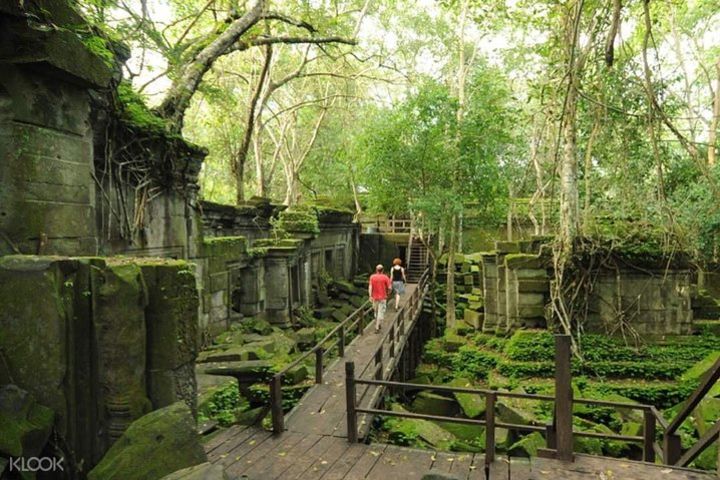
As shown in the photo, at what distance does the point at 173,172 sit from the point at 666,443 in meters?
8.93

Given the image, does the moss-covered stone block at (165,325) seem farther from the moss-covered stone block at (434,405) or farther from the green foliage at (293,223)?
the green foliage at (293,223)

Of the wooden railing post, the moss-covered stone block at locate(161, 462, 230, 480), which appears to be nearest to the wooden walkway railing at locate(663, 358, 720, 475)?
the wooden railing post

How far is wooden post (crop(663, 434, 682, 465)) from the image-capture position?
16.7ft

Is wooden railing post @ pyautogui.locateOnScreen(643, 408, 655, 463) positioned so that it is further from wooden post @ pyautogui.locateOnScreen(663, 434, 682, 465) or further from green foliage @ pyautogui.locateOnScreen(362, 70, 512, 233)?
green foliage @ pyautogui.locateOnScreen(362, 70, 512, 233)

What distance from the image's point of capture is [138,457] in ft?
11.9

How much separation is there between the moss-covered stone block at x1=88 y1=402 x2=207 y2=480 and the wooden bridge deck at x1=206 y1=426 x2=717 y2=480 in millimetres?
1399

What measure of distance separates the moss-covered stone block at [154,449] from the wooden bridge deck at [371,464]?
A: 4.59 feet

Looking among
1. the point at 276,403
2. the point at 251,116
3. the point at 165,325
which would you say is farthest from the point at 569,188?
the point at 251,116

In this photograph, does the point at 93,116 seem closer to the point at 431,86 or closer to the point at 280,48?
the point at 431,86

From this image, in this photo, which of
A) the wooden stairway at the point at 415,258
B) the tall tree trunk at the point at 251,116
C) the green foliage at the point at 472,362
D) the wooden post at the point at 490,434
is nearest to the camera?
the wooden post at the point at 490,434

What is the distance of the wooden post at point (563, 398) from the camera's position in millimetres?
4773

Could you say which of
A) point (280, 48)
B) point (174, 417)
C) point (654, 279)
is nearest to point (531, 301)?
point (654, 279)

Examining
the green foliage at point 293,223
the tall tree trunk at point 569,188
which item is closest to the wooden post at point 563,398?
the tall tree trunk at point 569,188

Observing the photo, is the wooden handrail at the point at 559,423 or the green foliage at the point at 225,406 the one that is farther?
the green foliage at the point at 225,406
